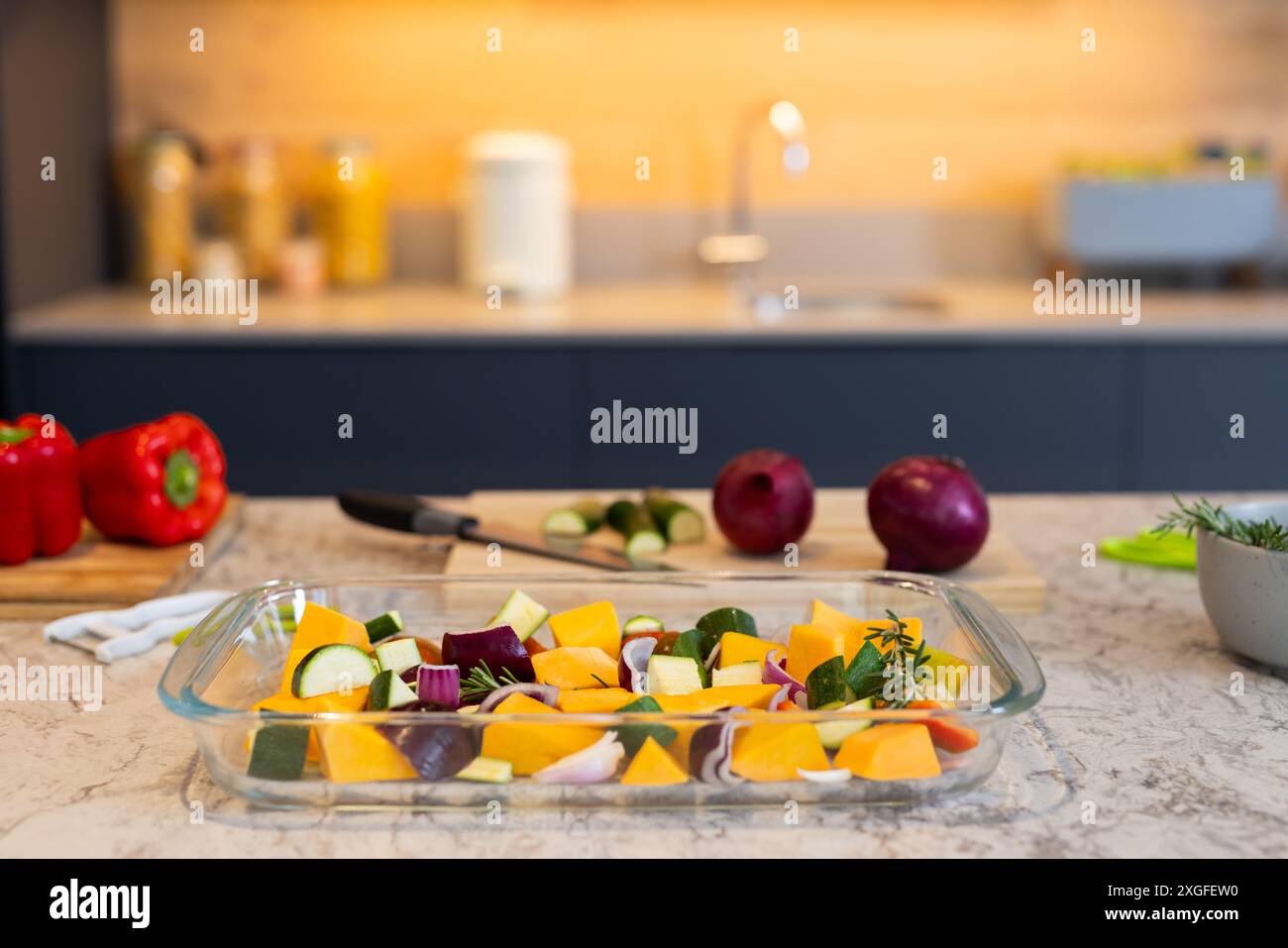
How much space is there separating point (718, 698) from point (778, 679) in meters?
0.06

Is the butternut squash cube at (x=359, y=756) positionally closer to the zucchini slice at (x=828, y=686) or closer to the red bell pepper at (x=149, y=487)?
the zucchini slice at (x=828, y=686)

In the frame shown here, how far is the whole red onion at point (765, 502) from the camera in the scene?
1.45m

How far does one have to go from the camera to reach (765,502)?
4.75 feet

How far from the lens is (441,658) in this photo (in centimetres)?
104

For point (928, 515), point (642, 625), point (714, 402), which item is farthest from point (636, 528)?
point (714, 402)

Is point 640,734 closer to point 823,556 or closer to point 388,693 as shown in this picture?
point 388,693

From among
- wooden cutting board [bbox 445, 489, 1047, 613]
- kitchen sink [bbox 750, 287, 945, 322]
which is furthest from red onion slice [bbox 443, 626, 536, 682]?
kitchen sink [bbox 750, 287, 945, 322]

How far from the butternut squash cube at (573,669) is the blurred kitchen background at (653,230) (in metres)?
1.86

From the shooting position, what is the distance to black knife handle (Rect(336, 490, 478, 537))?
153cm

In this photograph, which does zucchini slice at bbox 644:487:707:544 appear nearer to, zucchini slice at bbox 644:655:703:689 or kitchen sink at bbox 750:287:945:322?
zucchini slice at bbox 644:655:703:689

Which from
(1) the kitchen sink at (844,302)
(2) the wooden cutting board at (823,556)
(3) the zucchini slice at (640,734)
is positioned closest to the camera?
(3) the zucchini slice at (640,734)

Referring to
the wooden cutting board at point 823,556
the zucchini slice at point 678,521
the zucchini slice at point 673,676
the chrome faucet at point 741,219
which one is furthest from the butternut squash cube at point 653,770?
the chrome faucet at point 741,219

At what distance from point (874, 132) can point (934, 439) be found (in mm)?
985
